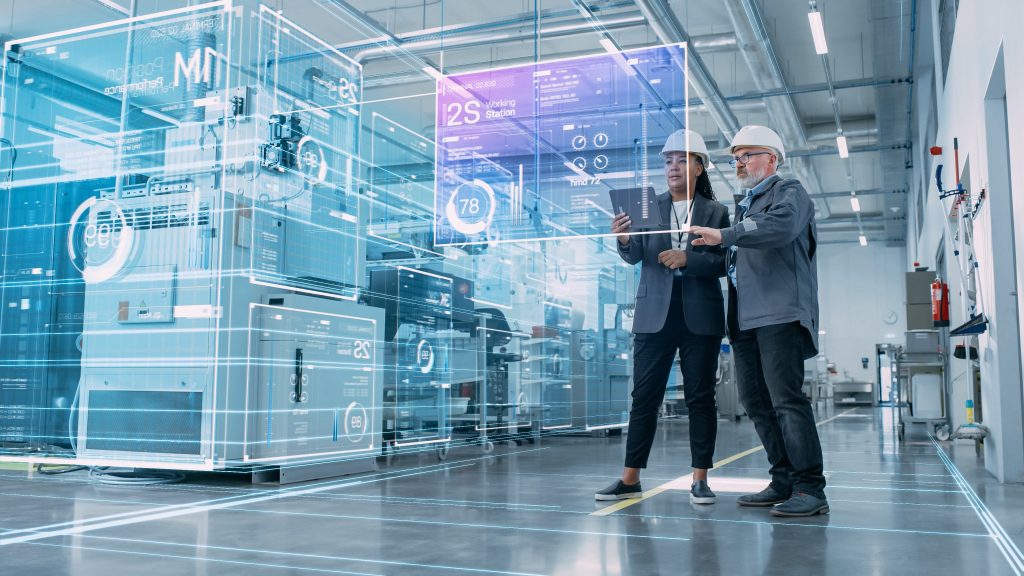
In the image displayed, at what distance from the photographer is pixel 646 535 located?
259cm

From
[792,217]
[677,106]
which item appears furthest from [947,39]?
[792,217]

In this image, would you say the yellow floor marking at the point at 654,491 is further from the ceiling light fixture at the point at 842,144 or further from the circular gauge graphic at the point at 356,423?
the ceiling light fixture at the point at 842,144

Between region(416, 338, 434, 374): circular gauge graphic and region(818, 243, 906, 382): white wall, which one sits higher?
region(818, 243, 906, 382): white wall

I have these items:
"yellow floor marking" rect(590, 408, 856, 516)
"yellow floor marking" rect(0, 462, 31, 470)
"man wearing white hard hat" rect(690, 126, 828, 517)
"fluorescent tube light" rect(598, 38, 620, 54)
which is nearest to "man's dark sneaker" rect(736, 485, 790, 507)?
"man wearing white hard hat" rect(690, 126, 828, 517)

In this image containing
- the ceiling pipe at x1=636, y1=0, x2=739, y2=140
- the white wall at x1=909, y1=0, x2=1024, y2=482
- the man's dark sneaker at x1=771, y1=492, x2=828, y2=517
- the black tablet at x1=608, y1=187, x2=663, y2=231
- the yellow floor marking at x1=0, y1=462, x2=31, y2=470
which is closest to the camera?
the man's dark sneaker at x1=771, y1=492, x2=828, y2=517

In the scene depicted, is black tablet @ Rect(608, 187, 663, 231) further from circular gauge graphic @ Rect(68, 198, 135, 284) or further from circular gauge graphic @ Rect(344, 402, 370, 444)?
circular gauge graphic @ Rect(68, 198, 135, 284)

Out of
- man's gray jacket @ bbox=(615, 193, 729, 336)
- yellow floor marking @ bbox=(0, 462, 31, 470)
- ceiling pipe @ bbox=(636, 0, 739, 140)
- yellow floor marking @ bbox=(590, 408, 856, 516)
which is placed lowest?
yellow floor marking @ bbox=(0, 462, 31, 470)

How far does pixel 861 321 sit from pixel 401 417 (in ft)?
71.3

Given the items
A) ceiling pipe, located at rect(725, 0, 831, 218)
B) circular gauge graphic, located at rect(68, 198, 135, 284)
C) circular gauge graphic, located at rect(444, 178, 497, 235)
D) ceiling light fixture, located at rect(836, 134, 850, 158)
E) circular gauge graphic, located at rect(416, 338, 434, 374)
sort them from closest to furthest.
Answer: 1. circular gauge graphic, located at rect(68, 198, 135, 284)
2. circular gauge graphic, located at rect(444, 178, 497, 235)
3. circular gauge graphic, located at rect(416, 338, 434, 374)
4. ceiling pipe, located at rect(725, 0, 831, 218)
5. ceiling light fixture, located at rect(836, 134, 850, 158)

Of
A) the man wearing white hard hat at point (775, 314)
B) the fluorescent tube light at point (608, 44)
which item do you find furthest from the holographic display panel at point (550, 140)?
the fluorescent tube light at point (608, 44)

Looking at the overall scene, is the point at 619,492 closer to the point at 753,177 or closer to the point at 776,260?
the point at 776,260

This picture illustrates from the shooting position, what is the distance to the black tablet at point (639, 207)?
3.64 m

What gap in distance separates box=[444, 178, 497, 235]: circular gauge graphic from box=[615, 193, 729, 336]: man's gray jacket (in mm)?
2325

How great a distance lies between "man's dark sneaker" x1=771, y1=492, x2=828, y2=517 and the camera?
9.62 feet
